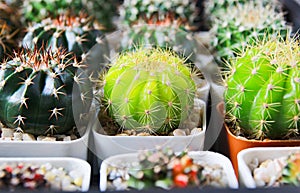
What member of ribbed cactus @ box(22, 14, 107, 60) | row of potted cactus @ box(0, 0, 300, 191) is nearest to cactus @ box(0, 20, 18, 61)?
ribbed cactus @ box(22, 14, 107, 60)

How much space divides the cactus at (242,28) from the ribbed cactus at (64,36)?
352 mm

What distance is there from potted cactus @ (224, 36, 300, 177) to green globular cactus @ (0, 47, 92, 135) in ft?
1.14

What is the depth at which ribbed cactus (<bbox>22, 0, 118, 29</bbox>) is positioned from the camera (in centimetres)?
148

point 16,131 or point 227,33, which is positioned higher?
point 227,33

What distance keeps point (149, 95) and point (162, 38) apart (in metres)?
0.37

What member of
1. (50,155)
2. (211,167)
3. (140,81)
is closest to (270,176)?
(211,167)

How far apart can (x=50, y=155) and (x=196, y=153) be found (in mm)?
303

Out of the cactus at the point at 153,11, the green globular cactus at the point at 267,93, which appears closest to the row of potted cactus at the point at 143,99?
the green globular cactus at the point at 267,93

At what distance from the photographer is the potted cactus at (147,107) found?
1.00 m

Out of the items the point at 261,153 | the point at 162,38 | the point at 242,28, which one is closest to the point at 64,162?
the point at 261,153

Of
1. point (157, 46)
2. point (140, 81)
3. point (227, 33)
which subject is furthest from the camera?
point (227, 33)

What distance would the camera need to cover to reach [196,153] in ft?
3.19

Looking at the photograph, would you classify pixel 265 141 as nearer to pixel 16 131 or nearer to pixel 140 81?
pixel 140 81

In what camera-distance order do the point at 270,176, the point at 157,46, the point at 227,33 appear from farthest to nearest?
1. the point at 227,33
2. the point at 157,46
3. the point at 270,176
